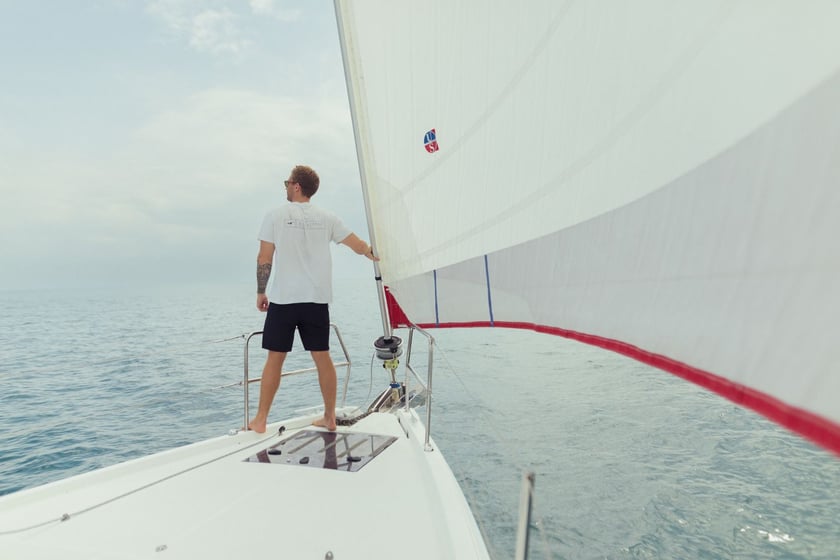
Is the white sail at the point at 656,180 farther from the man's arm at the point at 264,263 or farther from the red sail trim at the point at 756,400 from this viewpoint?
the man's arm at the point at 264,263

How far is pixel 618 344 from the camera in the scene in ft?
3.38

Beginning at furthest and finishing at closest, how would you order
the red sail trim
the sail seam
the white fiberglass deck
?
the sail seam
the white fiberglass deck
the red sail trim

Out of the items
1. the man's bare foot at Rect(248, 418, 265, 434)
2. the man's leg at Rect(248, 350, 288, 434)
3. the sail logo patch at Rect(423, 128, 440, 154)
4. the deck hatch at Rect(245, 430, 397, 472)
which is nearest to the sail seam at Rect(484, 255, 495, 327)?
the sail logo patch at Rect(423, 128, 440, 154)

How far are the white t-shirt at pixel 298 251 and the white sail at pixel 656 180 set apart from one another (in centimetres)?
87

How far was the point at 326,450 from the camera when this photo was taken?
2439 mm

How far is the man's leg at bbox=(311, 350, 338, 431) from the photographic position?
266 centimetres

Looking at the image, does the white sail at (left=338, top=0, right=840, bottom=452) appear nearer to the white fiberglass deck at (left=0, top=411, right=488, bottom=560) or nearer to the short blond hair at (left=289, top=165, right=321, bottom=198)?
the white fiberglass deck at (left=0, top=411, right=488, bottom=560)

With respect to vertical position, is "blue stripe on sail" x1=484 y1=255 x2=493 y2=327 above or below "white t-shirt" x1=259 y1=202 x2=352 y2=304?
below

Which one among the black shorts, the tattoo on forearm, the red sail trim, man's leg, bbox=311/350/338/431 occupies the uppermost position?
the tattoo on forearm

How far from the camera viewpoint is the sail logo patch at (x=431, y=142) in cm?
200

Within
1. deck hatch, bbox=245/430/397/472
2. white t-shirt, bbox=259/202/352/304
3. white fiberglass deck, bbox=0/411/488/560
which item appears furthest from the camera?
white t-shirt, bbox=259/202/352/304

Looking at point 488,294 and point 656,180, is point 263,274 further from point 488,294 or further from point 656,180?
point 656,180

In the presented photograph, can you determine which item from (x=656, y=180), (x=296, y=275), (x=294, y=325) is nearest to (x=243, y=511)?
(x=294, y=325)

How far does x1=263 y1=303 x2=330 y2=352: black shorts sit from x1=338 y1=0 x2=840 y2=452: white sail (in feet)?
3.06
